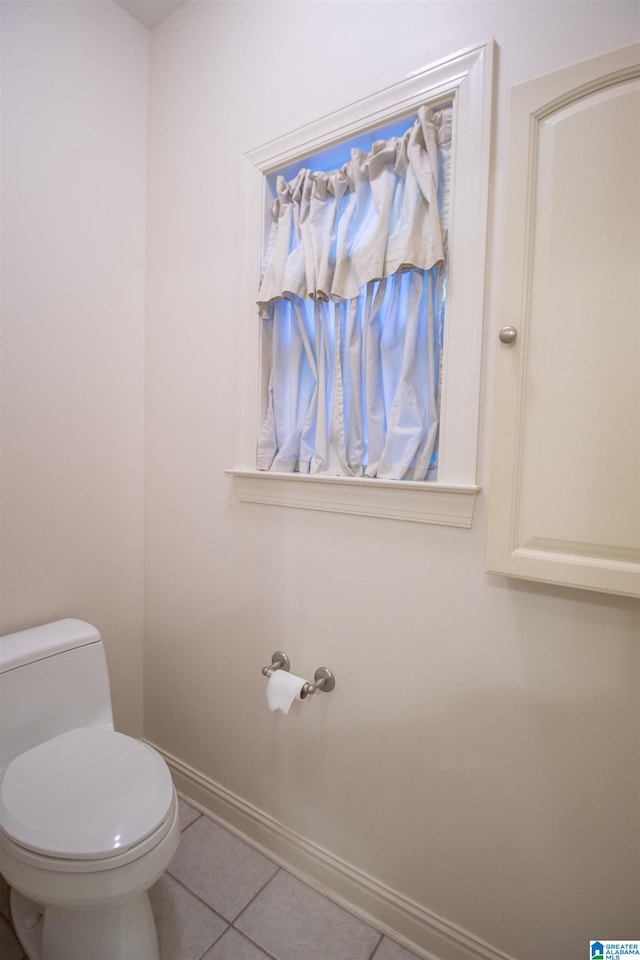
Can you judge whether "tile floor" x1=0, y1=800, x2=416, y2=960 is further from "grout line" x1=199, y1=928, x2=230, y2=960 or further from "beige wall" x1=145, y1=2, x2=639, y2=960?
"beige wall" x1=145, y1=2, x2=639, y2=960

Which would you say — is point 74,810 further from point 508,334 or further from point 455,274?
point 455,274

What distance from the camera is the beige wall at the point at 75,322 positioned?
1.30 meters

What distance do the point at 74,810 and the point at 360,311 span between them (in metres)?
1.37

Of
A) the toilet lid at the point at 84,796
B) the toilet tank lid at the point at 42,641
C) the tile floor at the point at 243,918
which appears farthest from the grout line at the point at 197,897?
the toilet tank lid at the point at 42,641

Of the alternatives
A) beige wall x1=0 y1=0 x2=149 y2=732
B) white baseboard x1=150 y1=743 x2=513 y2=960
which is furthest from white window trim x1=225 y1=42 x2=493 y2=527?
white baseboard x1=150 y1=743 x2=513 y2=960

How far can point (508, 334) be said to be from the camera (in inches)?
34.3

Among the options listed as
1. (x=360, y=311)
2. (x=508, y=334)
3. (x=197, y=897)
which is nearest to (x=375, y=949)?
(x=197, y=897)

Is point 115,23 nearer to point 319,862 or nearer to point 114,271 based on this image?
point 114,271

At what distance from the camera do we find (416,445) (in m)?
1.11

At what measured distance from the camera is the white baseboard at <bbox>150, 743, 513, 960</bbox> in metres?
1.08

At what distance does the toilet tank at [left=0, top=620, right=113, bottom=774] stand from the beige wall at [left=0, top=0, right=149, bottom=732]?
0.18m

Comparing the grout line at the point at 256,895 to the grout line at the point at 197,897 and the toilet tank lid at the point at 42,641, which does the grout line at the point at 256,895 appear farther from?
the toilet tank lid at the point at 42,641

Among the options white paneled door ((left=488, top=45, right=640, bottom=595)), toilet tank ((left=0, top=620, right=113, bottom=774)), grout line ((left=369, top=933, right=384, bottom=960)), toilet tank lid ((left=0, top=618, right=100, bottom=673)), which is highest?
white paneled door ((left=488, top=45, right=640, bottom=595))

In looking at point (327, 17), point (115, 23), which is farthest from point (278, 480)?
point (115, 23)
